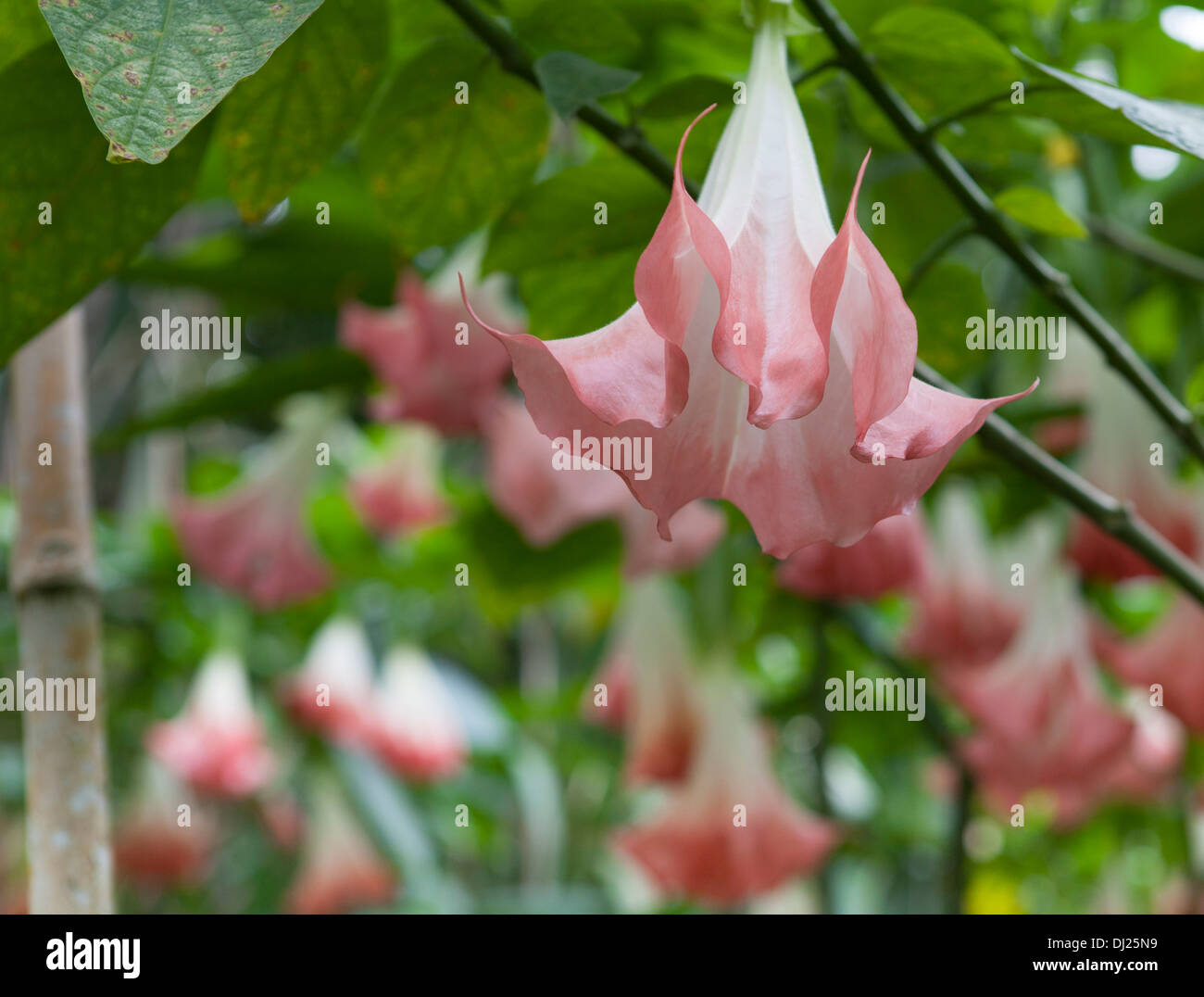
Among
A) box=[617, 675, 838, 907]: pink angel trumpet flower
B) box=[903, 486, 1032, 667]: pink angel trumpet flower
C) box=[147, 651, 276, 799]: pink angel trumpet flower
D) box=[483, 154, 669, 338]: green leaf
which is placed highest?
box=[483, 154, 669, 338]: green leaf

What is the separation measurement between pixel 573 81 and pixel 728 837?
44 cm

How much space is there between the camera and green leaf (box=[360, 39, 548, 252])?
307 millimetres

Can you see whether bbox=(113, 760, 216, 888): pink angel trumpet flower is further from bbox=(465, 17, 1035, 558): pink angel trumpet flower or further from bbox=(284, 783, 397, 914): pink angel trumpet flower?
bbox=(465, 17, 1035, 558): pink angel trumpet flower

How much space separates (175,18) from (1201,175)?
0.59m

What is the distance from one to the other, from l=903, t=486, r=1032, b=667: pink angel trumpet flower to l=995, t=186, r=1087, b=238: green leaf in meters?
0.37

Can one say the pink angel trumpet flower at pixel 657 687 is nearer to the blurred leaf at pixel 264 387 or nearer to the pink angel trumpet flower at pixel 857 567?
the pink angel trumpet flower at pixel 857 567

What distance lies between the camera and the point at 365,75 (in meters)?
0.28

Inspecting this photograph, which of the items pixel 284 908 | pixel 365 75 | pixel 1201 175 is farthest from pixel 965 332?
pixel 284 908

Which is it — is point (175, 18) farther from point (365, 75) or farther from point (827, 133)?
point (827, 133)

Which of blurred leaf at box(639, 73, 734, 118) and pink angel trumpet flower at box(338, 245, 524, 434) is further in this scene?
pink angel trumpet flower at box(338, 245, 524, 434)

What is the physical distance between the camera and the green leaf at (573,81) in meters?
0.26

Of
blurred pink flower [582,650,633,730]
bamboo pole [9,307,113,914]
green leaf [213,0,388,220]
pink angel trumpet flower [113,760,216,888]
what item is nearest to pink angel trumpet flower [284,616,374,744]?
pink angel trumpet flower [113,760,216,888]

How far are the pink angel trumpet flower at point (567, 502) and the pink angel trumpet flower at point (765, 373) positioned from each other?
0.28 meters

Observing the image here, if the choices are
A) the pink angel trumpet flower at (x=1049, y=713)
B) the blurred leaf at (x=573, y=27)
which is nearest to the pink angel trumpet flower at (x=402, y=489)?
the pink angel trumpet flower at (x=1049, y=713)
